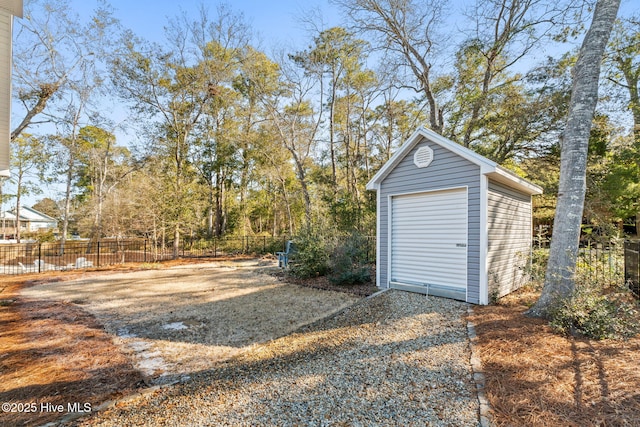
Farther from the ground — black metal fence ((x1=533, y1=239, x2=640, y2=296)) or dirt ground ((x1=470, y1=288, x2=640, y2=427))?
black metal fence ((x1=533, y1=239, x2=640, y2=296))

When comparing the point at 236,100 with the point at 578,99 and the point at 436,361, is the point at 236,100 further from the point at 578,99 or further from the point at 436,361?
the point at 436,361

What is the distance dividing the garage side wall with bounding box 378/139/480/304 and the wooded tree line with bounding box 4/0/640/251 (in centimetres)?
270

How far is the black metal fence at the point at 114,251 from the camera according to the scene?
12.4 meters

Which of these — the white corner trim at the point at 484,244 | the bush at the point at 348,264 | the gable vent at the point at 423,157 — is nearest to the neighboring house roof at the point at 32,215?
the bush at the point at 348,264

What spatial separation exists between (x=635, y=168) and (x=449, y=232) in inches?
374

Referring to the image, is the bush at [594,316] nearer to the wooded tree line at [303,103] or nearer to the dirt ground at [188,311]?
the dirt ground at [188,311]

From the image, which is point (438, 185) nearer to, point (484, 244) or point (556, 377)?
point (484, 244)

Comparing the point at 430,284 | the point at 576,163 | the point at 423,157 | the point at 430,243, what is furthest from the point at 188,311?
the point at 576,163

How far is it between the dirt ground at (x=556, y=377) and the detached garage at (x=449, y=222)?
1.51 metres

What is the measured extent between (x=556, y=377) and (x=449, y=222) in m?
3.19

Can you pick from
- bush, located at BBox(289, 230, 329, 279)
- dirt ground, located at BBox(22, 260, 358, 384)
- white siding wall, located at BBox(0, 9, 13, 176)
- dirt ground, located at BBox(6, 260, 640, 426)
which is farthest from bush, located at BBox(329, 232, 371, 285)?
white siding wall, located at BBox(0, 9, 13, 176)

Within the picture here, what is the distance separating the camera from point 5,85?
412cm

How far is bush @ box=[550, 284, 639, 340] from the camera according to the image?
133 inches

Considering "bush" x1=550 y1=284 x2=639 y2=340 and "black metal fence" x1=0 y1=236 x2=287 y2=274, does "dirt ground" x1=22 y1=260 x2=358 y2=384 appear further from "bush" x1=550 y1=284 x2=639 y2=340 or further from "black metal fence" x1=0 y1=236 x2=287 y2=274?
"black metal fence" x1=0 y1=236 x2=287 y2=274
